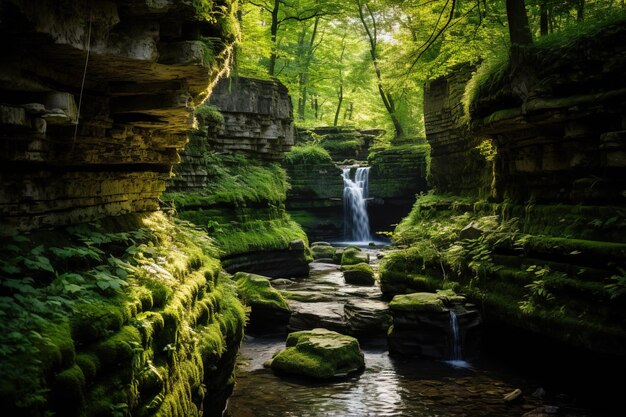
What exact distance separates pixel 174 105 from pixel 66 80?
1.15 m

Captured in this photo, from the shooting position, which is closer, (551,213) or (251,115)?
(551,213)

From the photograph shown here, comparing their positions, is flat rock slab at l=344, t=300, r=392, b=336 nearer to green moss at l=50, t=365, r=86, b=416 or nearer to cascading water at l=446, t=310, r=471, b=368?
cascading water at l=446, t=310, r=471, b=368

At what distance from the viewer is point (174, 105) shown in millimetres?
5449

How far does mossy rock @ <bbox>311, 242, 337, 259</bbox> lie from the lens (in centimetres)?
2243

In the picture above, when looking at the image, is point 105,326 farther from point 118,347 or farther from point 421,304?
point 421,304

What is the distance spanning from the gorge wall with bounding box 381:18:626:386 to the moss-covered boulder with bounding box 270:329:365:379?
3.00 m

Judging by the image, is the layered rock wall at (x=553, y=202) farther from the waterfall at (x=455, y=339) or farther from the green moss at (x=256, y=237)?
the green moss at (x=256, y=237)

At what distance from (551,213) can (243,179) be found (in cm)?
1210

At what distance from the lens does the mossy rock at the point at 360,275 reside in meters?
16.3

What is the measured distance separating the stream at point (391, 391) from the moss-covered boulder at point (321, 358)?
0.19 m

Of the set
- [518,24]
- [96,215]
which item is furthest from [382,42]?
[96,215]

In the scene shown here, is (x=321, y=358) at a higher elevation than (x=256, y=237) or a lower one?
lower

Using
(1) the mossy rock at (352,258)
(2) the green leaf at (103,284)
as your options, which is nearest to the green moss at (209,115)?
(1) the mossy rock at (352,258)

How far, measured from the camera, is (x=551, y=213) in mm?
9680
